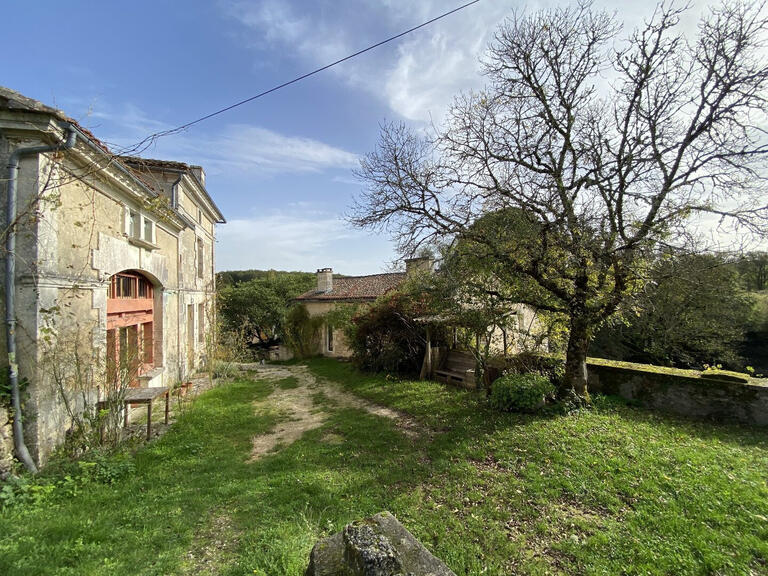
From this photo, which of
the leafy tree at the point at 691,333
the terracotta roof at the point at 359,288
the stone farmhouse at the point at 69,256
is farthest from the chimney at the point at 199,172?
the leafy tree at the point at 691,333

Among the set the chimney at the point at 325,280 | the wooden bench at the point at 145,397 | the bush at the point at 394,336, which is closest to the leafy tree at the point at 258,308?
the chimney at the point at 325,280

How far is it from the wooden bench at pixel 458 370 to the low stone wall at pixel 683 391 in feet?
10.1

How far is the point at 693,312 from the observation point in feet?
48.4

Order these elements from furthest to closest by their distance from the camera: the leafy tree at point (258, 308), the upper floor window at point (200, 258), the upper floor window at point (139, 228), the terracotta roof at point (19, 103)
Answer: the leafy tree at point (258, 308) → the upper floor window at point (200, 258) → the upper floor window at point (139, 228) → the terracotta roof at point (19, 103)

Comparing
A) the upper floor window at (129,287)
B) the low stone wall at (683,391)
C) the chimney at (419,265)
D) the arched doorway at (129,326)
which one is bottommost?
the low stone wall at (683,391)

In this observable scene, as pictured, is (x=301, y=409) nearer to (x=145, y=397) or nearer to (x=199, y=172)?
(x=145, y=397)

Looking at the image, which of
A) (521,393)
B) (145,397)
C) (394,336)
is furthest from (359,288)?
(145,397)

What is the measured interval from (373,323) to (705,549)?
9.79 metres

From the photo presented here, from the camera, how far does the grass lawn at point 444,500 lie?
307 centimetres

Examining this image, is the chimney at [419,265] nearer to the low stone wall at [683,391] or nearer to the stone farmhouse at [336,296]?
the low stone wall at [683,391]

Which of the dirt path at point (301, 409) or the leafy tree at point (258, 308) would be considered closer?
the dirt path at point (301, 409)

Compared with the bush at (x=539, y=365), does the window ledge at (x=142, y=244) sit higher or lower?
higher

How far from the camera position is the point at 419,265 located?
942cm

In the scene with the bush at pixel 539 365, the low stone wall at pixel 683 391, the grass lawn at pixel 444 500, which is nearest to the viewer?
the grass lawn at pixel 444 500
